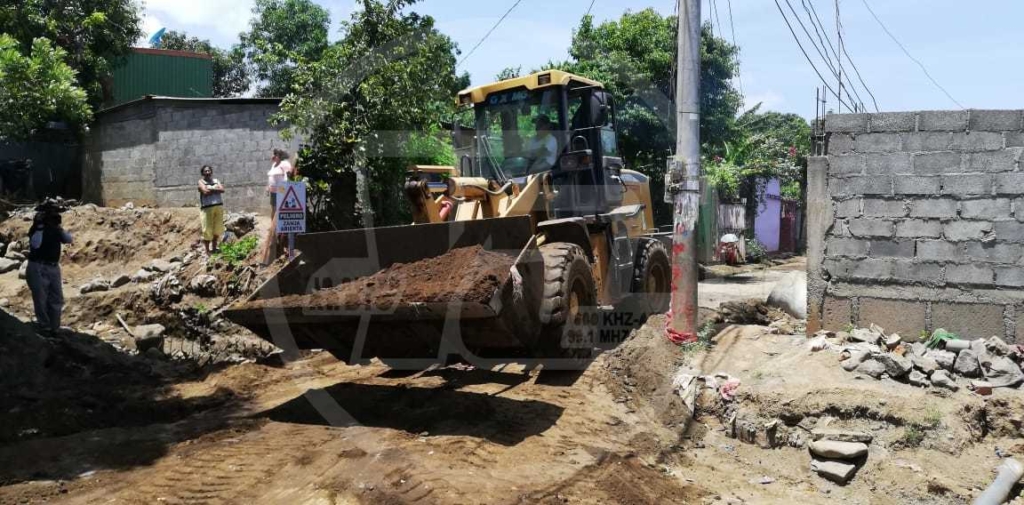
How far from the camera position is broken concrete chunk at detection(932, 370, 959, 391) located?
19.5ft

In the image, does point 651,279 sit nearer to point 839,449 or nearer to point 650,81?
point 839,449

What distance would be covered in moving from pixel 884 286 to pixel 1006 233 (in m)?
1.09

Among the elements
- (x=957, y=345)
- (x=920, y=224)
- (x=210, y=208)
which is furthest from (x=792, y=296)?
(x=210, y=208)

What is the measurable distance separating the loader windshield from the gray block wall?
658 centimetres

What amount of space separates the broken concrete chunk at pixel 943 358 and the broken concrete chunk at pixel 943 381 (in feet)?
0.61

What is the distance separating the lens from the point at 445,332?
5.62 m

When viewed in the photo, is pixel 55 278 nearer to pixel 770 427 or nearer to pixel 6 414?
pixel 6 414

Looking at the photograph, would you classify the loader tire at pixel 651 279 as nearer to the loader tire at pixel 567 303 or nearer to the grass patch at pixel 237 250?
the loader tire at pixel 567 303

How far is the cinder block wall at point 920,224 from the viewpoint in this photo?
6.48 meters

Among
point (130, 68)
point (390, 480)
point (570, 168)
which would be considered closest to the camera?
point (390, 480)

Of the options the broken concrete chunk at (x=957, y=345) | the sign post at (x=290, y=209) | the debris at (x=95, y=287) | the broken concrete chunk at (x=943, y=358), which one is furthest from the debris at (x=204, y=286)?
the broken concrete chunk at (x=957, y=345)

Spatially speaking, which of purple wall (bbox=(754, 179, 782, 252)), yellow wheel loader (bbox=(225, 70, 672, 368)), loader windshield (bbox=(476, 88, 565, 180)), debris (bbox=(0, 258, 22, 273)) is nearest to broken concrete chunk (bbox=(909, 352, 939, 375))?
yellow wheel loader (bbox=(225, 70, 672, 368))

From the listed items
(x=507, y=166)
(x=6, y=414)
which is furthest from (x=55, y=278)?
(x=507, y=166)

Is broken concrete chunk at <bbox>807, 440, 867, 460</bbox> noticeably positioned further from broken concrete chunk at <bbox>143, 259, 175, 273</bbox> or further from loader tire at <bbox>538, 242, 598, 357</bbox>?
broken concrete chunk at <bbox>143, 259, 175, 273</bbox>
